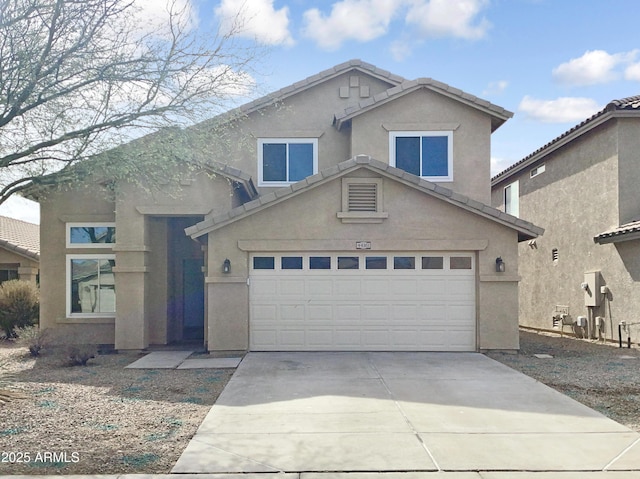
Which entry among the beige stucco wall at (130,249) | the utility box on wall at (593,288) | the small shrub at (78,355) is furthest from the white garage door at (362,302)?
Result: the utility box on wall at (593,288)

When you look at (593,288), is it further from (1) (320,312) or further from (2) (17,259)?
(2) (17,259)

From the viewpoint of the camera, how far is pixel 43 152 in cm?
984

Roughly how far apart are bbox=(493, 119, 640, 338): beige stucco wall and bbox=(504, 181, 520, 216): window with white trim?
50cm

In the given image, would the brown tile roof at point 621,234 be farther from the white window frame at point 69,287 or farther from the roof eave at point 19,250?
the roof eave at point 19,250

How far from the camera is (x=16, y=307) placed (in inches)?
719

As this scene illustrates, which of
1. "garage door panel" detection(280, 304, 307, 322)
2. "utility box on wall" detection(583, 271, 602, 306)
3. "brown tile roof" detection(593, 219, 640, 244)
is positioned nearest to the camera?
"garage door panel" detection(280, 304, 307, 322)

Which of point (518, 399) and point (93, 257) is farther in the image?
point (93, 257)

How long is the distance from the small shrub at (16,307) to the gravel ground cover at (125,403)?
451cm

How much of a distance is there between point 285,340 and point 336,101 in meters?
7.70

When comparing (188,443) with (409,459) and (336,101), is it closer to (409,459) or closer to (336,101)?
(409,459)

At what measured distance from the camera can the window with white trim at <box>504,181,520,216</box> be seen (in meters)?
23.1

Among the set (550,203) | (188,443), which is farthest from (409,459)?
(550,203)

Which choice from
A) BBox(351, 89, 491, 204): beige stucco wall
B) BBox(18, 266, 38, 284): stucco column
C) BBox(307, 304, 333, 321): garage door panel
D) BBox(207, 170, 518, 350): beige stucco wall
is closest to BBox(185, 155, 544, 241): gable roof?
BBox(207, 170, 518, 350): beige stucco wall

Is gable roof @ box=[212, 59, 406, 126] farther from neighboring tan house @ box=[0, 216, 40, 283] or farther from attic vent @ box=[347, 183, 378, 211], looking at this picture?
neighboring tan house @ box=[0, 216, 40, 283]
